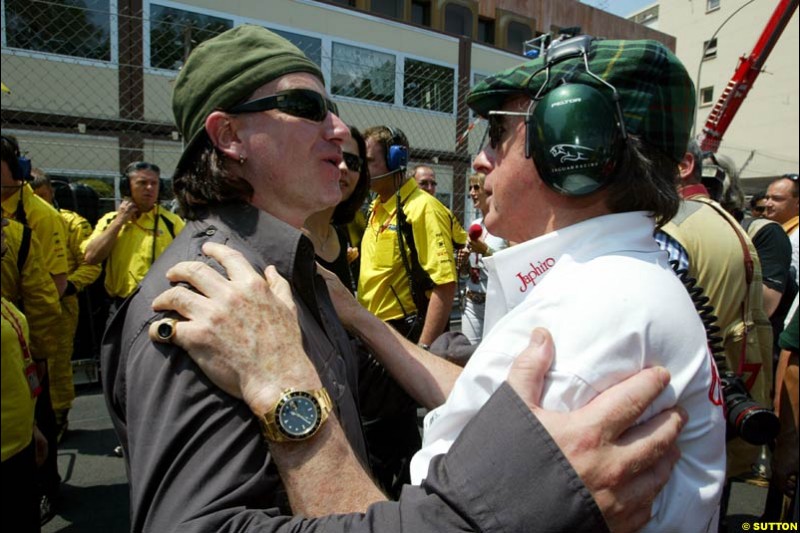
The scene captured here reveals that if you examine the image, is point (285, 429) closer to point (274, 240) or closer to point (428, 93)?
point (274, 240)

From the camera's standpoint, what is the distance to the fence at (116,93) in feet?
24.1

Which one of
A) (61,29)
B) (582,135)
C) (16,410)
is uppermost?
(61,29)

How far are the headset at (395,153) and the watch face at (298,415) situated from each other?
3110mm

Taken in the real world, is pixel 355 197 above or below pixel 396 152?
below

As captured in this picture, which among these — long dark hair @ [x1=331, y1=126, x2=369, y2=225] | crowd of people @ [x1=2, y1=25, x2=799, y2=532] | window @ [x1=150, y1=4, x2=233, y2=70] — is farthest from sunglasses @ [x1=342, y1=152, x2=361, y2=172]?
window @ [x1=150, y1=4, x2=233, y2=70]

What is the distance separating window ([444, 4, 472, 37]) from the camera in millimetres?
20766

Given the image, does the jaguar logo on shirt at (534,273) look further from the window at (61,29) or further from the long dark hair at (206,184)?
the window at (61,29)

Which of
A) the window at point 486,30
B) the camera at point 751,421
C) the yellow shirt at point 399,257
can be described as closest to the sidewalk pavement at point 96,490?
the camera at point 751,421

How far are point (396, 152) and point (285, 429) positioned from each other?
317 centimetres

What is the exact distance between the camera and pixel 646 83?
1.19 m

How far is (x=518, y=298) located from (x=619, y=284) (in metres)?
0.34

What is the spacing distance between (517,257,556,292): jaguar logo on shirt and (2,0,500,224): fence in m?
6.01

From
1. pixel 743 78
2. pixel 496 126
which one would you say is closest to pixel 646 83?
pixel 496 126

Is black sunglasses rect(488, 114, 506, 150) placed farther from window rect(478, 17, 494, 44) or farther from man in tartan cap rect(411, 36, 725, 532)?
window rect(478, 17, 494, 44)
